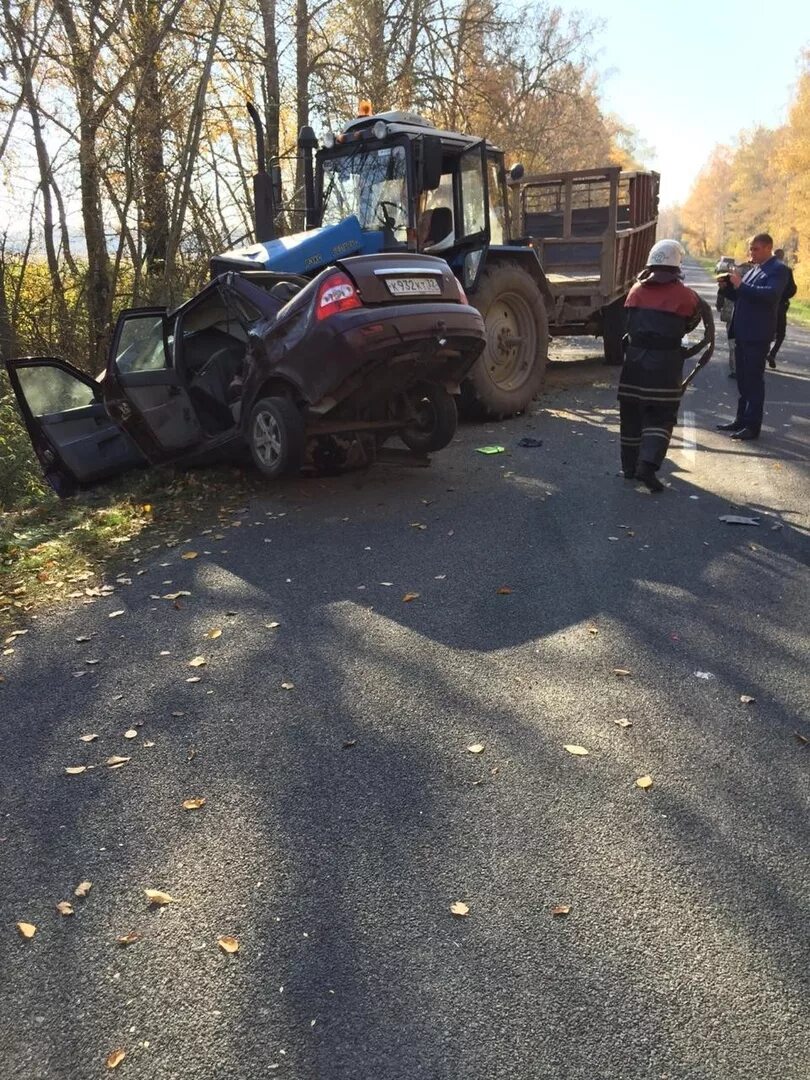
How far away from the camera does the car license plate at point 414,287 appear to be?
6340 millimetres

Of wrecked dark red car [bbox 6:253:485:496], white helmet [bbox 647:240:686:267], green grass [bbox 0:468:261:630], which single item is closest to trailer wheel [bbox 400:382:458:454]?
wrecked dark red car [bbox 6:253:485:496]

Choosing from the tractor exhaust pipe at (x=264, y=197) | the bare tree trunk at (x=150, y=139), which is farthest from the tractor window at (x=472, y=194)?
the bare tree trunk at (x=150, y=139)

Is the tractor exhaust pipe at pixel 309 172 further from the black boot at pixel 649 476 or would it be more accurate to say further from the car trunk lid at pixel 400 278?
the black boot at pixel 649 476

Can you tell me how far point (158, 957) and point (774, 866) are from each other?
1.87 m

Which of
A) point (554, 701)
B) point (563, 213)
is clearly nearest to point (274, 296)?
point (554, 701)

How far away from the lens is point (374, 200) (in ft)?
29.6

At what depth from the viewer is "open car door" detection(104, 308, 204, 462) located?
7250mm

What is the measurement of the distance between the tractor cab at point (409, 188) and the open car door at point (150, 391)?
7.68ft

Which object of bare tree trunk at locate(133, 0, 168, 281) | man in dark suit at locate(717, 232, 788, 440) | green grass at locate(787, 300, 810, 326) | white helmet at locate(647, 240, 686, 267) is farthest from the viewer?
green grass at locate(787, 300, 810, 326)

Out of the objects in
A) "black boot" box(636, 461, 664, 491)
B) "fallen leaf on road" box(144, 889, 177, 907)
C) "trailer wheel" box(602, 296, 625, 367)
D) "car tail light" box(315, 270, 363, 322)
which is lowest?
"fallen leaf on road" box(144, 889, 177, 907)

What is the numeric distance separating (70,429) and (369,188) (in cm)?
405

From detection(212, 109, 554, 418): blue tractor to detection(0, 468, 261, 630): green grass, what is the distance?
7.22 feet

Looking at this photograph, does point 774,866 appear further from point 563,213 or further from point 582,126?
point 582,126

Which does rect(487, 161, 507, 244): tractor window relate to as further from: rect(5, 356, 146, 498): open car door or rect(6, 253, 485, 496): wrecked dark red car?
rect(5, 356, 146, 498): open car door
